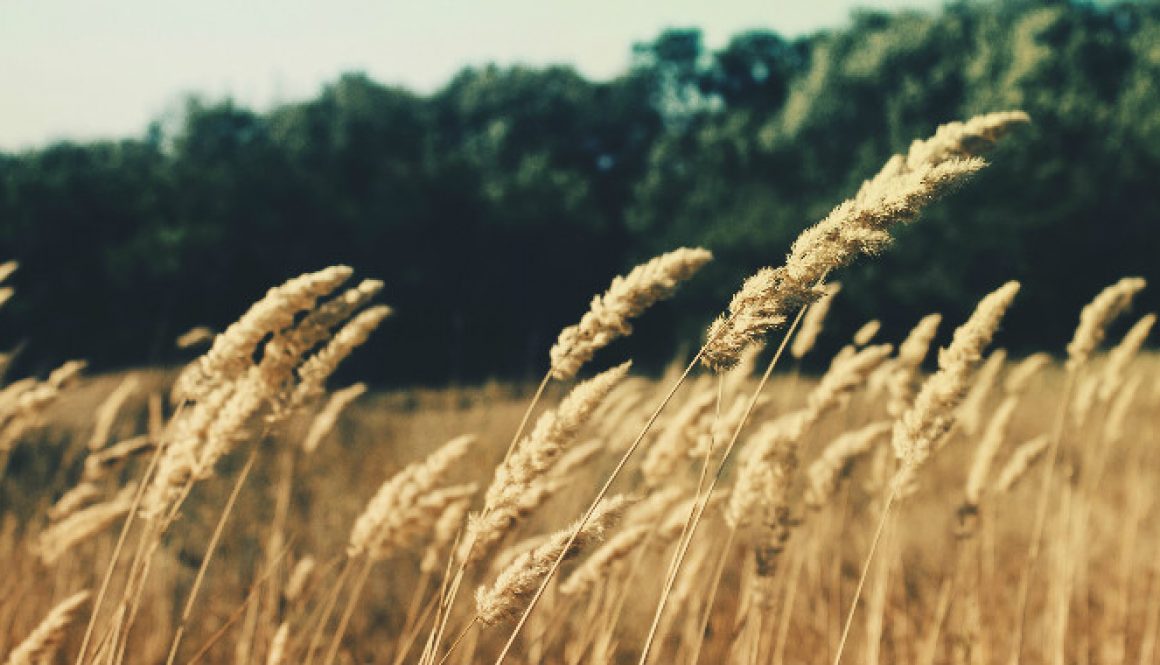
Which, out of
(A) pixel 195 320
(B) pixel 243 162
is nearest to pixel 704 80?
(B) pixel 243 162

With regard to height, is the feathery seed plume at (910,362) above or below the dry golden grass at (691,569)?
above

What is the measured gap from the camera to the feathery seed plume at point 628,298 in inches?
51.5

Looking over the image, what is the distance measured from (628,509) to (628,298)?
0.47 meters

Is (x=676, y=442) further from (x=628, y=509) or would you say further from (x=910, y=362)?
(x=910, y=362)

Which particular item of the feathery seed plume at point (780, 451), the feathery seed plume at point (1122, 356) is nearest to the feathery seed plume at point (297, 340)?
the feathery seed plume at point (780, 451)

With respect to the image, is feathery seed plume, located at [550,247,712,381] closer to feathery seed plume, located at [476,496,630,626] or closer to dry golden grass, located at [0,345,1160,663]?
feathery seed plume, located at [476,496,630,626]

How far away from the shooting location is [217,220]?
1783 centimetres

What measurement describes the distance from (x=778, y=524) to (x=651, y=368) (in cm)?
2038

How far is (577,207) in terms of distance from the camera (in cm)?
2366

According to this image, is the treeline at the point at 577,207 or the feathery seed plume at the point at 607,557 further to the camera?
the treeline at the point at 577,207

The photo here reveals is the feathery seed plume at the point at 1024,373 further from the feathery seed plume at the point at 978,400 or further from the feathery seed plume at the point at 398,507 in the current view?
the feathery seed plume at the point at 398,507

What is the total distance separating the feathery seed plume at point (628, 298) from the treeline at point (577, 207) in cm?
1459

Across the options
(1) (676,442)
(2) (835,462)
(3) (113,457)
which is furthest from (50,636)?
(2) (835,462)

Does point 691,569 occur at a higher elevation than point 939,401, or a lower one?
lower
